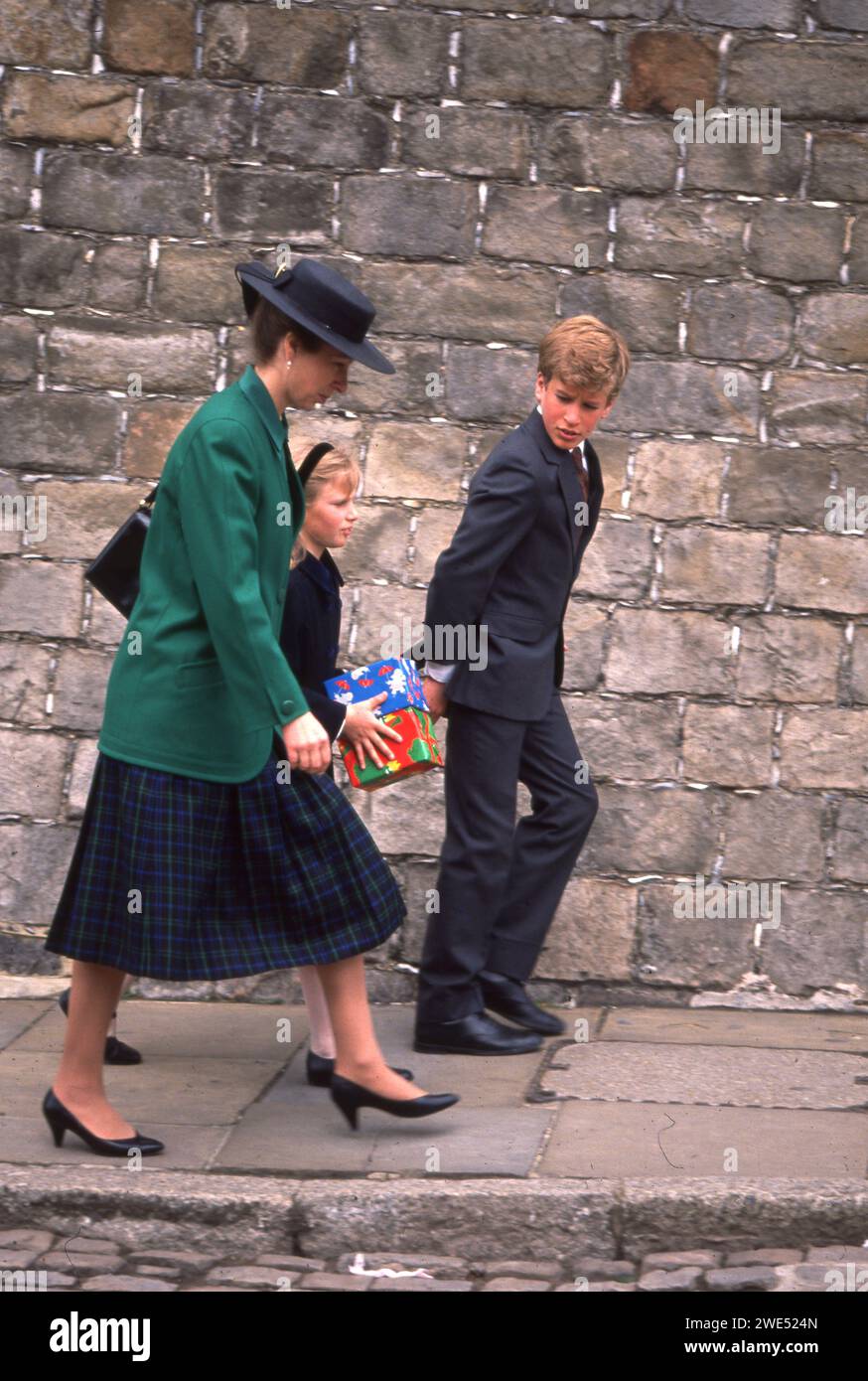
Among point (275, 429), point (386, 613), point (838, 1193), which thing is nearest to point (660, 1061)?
point (838, 1193)

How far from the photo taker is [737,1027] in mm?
5414

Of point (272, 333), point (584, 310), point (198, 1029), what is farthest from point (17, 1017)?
point (584, 310)

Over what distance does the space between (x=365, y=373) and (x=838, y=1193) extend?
2.93 meters

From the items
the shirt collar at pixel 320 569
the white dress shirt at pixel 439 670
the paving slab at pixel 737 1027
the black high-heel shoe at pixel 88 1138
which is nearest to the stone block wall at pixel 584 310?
the paving slab at pixel 737 1027

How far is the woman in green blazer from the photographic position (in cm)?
382

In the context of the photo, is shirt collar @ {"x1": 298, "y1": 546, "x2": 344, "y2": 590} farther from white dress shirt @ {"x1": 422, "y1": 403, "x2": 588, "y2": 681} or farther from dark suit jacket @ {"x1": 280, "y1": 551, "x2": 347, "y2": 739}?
white dress shirt @ {"x1": 422, "y1": 403, "x2": 588, "y2": 681}

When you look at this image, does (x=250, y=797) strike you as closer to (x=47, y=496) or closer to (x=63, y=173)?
(x=47, y=496)

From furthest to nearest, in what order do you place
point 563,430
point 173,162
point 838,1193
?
point 173,162, point 563,430, point 838,1193

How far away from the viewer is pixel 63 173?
566 centimetres

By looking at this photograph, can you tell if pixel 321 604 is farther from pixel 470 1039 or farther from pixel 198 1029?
pixel 198 1029

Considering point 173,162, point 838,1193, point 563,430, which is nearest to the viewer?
point 838,1193

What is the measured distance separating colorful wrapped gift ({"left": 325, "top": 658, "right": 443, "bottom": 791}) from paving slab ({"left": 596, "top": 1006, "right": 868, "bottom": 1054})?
124 cm

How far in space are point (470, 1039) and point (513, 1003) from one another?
0.85 feet

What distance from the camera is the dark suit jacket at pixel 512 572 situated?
4.84 meters
